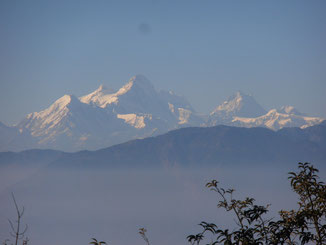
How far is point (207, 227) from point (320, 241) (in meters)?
4.58

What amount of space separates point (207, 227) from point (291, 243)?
3903 mm

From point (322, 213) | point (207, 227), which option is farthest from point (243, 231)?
point (322, 213)

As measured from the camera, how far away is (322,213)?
18922 mm

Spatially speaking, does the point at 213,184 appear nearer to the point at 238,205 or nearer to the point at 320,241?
the point at 238,205

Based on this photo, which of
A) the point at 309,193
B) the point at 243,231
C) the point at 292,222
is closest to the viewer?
the point at 243,231

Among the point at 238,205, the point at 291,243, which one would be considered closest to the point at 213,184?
the point at 238,205

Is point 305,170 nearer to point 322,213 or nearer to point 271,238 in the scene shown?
point 322,213

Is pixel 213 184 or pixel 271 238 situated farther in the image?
pixel 213 184

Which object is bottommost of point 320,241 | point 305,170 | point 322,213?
point 320,241

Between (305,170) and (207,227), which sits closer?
(207,227)

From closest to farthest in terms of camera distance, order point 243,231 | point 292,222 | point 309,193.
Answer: point 243,231 < point 292,222 < point 309,193

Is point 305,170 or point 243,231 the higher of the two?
point 305,170

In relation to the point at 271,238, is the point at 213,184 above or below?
above

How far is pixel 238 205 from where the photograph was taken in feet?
66.7
